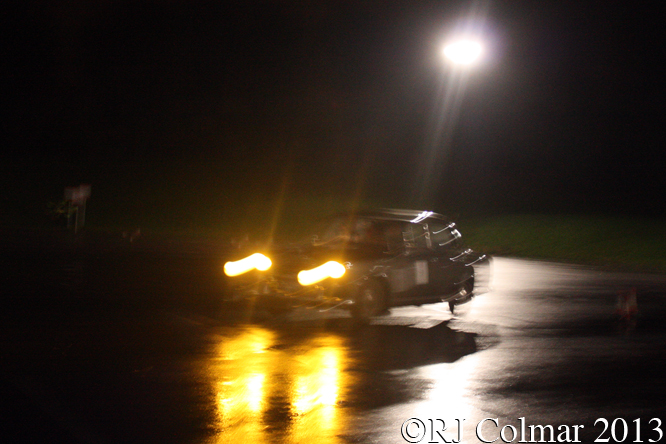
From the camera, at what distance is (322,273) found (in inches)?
405

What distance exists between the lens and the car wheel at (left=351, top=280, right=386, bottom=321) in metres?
10.3

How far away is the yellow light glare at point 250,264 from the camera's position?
1077 centimetres

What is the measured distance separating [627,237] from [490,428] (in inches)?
989

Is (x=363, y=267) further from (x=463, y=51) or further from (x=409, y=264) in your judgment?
(x=463, y=51)

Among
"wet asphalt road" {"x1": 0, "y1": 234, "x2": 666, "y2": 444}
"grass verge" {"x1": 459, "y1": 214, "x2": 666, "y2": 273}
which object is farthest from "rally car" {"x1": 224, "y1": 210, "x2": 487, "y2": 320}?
"grass verge" {"x1": 459, "y1": 214, "x2": 666, "y2": 273}

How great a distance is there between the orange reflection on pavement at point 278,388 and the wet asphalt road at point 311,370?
0.06ft

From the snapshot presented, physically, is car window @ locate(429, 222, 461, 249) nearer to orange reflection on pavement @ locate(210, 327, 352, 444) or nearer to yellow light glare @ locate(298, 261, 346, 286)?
yellow light glare @ locate(298, 261, 346, 286)

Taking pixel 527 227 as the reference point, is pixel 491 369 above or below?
below

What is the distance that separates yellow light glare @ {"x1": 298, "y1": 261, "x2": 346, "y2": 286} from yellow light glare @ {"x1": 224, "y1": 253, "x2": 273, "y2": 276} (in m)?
0.70

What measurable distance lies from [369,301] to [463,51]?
10.7 m

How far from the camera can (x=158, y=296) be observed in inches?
484

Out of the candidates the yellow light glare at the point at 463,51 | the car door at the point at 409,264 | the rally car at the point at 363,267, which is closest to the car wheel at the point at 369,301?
the rally car at the point at 363,267

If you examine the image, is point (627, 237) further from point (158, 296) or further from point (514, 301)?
point (158, 296)

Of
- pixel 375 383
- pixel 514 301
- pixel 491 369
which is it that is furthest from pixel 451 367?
pixel 514 301
